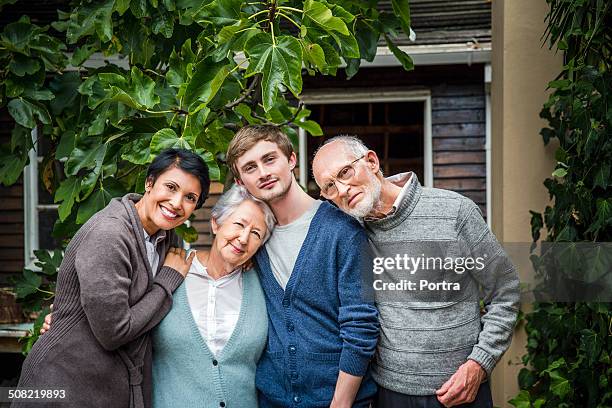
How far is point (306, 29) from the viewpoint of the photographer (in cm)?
204

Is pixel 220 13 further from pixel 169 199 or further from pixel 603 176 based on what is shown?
pixel 603 176

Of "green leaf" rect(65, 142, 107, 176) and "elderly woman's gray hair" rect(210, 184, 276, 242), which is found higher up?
"green leaf" rect(65, 142, 107, 176)

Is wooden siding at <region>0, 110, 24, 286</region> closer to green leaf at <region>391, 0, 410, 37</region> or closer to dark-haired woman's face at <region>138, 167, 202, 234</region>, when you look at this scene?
green leaf at <region>391, 0, 410, 37</region>

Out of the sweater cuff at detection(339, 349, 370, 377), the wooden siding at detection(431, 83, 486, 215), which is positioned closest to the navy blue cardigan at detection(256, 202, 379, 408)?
→ the sweater cuff at detection(339, 349, 370, 377)

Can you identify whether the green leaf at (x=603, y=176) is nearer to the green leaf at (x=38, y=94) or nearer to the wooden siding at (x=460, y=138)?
the green leaf at (x=38, y=94)

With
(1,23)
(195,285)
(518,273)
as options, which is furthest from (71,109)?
(1,23)

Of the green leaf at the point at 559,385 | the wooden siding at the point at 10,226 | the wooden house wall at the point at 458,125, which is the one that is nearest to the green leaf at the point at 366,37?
the green leaf at the point at 559,385

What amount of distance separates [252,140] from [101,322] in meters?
0.67

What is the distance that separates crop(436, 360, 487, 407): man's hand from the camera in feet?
6.53

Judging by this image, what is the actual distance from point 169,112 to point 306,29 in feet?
2.10

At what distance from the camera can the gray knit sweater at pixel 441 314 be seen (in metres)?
2.00

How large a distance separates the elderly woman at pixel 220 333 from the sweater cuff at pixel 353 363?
259 millimetres

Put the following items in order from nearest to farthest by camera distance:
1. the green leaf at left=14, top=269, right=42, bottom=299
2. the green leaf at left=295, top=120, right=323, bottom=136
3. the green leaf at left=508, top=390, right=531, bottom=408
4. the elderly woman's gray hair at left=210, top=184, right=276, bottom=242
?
the elderly woman's gray hair at left=210, top=184, right=276, bottom=242 → the green leaf at left=295, top=120, right=323, bottom=136 → the green leaf at left=14, top=269, right=42, bottom=299 → the green leaf at left=508, top=390, right=531, bottom=408

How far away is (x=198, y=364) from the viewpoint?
2.05m
